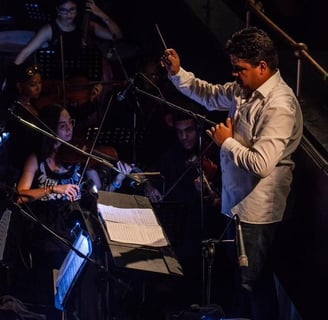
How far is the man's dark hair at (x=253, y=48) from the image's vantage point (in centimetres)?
336

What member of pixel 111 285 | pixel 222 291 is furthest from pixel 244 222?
pixel 222 291

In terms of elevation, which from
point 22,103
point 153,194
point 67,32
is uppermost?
point 67,32

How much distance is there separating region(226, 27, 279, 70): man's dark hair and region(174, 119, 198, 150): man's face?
1.38 meters

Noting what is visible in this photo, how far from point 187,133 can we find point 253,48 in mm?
1503

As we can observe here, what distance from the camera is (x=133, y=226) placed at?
302 cm

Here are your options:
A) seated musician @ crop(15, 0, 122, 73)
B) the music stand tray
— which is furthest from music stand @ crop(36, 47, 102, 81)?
the music stand tray

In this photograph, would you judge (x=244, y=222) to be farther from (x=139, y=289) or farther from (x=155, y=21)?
(x=155, y=21)

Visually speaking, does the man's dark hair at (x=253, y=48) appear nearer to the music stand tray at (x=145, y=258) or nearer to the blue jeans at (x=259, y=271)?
the blue jeans at (x=259, y=271)

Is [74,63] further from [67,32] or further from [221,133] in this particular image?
[221,133]

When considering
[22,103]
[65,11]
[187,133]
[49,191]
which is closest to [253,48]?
[187,133]

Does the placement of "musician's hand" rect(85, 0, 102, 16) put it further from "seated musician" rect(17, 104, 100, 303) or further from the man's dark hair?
the man's dark hair

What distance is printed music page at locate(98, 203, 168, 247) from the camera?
2.91 m

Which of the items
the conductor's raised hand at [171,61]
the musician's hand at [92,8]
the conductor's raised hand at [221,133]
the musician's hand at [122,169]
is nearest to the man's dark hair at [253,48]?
the conductor's raised hand at [221,133]

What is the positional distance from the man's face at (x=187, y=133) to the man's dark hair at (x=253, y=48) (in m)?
1.38
